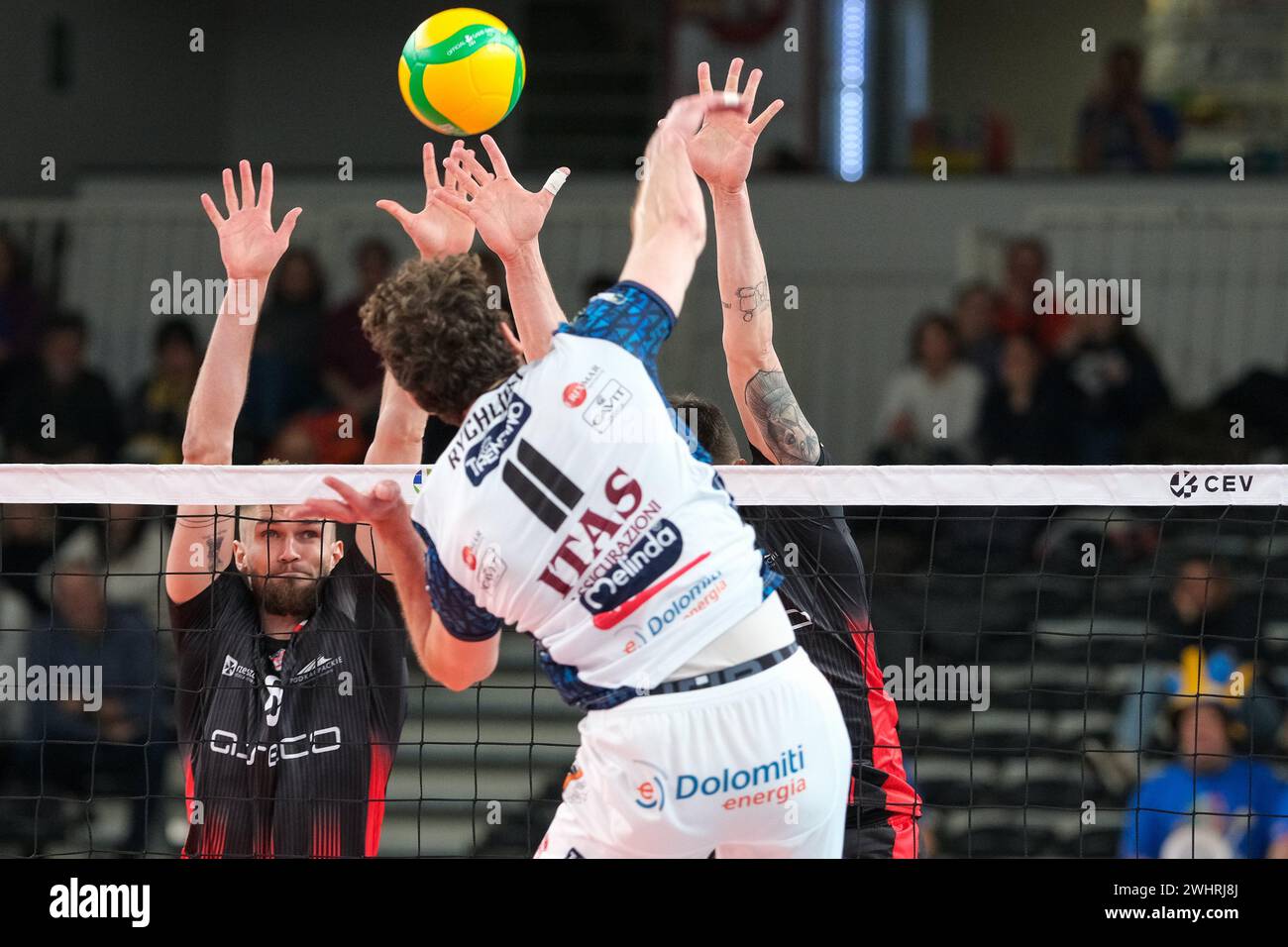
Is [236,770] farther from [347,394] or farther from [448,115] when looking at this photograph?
[347,394]

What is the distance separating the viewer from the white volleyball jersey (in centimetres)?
384

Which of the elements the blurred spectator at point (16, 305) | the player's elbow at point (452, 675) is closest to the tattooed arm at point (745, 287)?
the player's elbow at point (452, 675)

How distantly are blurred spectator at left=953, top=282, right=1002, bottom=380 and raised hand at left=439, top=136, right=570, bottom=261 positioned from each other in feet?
23.4

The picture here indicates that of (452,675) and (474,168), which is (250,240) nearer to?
(474,168)

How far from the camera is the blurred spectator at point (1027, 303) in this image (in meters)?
11.4

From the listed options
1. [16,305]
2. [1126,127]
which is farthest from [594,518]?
[1126,127]

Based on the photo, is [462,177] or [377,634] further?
[377,634]

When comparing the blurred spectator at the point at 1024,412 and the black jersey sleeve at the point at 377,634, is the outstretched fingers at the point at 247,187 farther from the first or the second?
the blurred spectator at the point at 1024,412

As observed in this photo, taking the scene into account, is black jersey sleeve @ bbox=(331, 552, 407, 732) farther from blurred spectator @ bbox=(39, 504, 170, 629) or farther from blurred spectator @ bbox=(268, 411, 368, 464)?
blurred spectator @ bbox=(268, 411, 368, 464)

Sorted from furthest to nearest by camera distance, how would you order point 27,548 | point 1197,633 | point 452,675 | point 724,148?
point 27,548, point 1197,633, point 724,148, point 452,675

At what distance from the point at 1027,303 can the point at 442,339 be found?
8.32 meters

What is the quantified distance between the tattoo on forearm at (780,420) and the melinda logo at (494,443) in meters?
1.39

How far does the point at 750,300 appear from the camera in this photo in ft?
16.4
